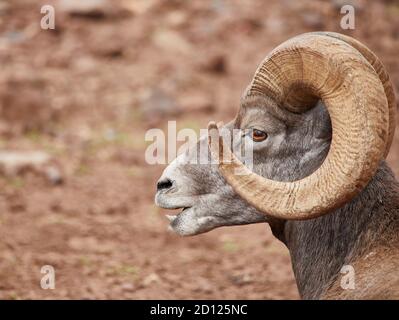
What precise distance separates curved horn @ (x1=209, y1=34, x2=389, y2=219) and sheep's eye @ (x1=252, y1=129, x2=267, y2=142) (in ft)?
2.01

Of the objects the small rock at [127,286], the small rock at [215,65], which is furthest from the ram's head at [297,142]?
the small rock at [215,65]

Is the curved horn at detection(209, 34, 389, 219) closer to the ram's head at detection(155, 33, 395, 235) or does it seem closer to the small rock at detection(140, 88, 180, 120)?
the ram's head at detection(155, 33, 395, 235)

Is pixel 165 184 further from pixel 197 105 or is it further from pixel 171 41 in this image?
pixel 171 41

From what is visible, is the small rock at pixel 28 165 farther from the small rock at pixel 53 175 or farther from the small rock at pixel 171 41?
the small rock at pixel 171 41

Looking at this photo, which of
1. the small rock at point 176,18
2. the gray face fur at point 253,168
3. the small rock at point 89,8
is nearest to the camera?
the gray face fur at point 253,168

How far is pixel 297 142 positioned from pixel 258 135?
1.17 feet

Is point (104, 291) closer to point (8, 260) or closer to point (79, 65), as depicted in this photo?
point (8, 260)

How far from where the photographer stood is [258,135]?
6547 millimetres

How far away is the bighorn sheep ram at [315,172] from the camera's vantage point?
219 inches

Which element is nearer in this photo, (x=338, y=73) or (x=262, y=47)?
(x=338, y=73)

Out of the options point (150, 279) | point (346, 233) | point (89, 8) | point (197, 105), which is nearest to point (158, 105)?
point (197, 105)
